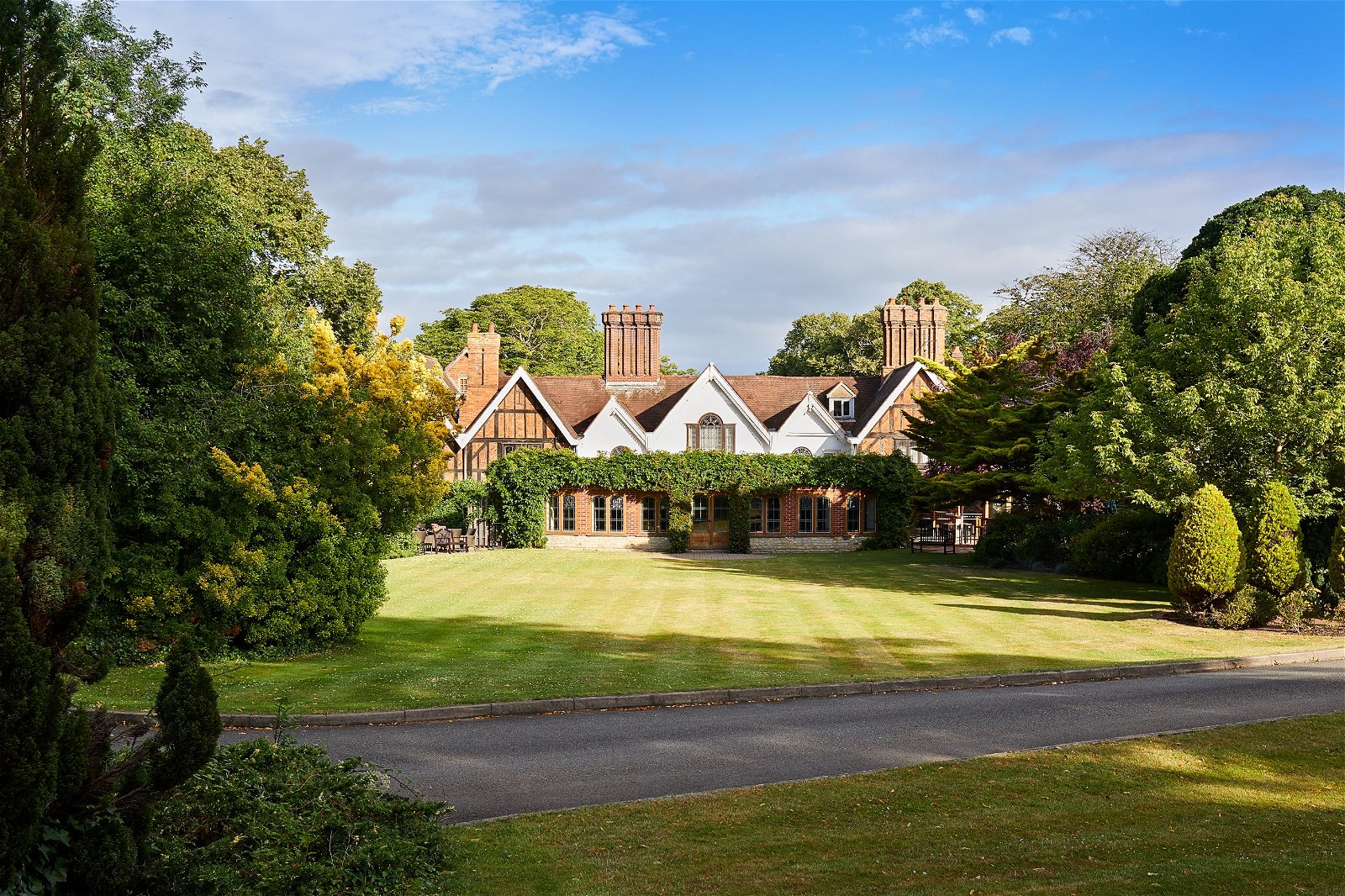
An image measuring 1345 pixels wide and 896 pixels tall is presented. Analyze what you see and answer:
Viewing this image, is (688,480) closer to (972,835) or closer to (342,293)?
(342,293)

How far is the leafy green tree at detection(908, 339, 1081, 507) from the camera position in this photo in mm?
35906

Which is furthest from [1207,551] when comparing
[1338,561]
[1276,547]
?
[1338,561]

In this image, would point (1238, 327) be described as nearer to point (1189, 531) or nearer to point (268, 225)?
point (1189, 531)

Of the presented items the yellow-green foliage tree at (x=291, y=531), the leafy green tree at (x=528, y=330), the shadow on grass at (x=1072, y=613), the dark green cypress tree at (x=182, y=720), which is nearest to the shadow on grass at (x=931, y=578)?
the shadow on grass at (x=1072, y=613)

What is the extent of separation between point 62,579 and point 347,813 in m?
2.58

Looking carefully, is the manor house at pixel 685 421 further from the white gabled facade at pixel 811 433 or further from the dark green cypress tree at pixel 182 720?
the dark green cypress tree at pixel 182 720

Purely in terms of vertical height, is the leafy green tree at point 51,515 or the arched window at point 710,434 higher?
the arched window at point 710,434

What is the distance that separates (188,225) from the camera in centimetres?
1672

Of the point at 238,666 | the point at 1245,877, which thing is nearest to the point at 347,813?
the point at 1245,877

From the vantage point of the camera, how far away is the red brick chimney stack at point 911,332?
5397 cm

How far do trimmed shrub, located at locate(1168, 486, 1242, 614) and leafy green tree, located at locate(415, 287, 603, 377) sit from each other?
6214 cm

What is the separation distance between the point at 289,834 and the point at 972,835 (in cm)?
490

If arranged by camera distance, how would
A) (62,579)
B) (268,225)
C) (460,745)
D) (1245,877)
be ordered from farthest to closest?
(268,225), (460,745), (1245,877), (62,579)

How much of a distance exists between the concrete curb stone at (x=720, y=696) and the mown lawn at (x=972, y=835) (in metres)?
3.97
